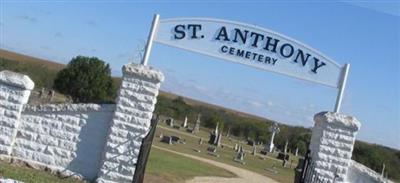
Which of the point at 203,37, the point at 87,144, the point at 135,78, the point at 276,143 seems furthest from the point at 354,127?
the point at 276,143

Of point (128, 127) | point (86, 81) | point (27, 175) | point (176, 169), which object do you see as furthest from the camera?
point (86, 81)

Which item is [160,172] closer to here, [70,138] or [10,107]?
[70,138]

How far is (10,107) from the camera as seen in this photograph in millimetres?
12234

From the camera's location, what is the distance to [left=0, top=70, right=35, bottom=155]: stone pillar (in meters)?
12.2

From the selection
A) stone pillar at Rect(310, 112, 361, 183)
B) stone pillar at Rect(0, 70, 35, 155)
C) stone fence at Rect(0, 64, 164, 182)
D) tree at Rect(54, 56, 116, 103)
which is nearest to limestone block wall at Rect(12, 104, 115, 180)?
stone fence at Rect(0, 64, 164, 182)

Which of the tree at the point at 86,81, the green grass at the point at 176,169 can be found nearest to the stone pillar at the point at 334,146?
the green grass at the point at 176,169

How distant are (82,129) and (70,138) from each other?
285 millimetres

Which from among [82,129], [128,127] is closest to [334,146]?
[128,127]

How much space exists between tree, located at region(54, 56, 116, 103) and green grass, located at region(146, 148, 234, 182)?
1041 inches

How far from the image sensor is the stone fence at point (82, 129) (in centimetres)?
1198

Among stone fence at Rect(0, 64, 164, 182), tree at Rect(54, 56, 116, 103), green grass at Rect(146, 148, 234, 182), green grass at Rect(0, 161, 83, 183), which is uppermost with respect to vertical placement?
tree at Rect(54, 56, 116, 103)

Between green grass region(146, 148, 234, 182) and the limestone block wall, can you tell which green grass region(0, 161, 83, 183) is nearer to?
the limestone block wall

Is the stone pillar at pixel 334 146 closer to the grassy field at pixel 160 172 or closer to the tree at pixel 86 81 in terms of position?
the grassy field at pixel 160 172

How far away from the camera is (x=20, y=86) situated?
481 inches
